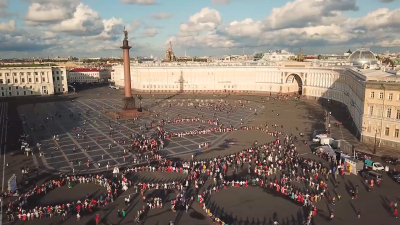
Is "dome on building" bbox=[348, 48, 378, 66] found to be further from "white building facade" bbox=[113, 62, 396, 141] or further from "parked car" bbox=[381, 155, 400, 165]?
"parked car" bbox=[381, 155, 400, 165]

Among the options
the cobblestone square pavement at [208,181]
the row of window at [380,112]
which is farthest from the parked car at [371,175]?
the row of window at [380,112]

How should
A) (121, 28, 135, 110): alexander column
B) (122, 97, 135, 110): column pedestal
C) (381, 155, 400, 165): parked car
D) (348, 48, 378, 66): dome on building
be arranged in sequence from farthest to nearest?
(348, 48, 378, 66): dome on building → (122, 97, 135, 110): column pedestal → (121, 28, 135, 110): alexander column → (381, 155, 400, 165): parked car

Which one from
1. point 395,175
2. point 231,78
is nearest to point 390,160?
point 395,175

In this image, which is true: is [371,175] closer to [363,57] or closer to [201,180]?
[201,180]

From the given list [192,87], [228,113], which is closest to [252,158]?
[228,113]

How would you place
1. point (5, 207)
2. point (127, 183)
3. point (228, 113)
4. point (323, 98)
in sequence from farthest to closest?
point (323, 98) < point (228, 113) < point (127, 183) < point (5, 207)

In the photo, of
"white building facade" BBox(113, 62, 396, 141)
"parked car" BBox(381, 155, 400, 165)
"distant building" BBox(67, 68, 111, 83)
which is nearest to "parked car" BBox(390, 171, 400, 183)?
"parked car" BBox(381, 155, 400, 165)

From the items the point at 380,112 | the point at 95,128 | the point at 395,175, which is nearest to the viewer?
the point at 395,175

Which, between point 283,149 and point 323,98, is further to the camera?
point 323,98

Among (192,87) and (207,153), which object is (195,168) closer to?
(207,153)
